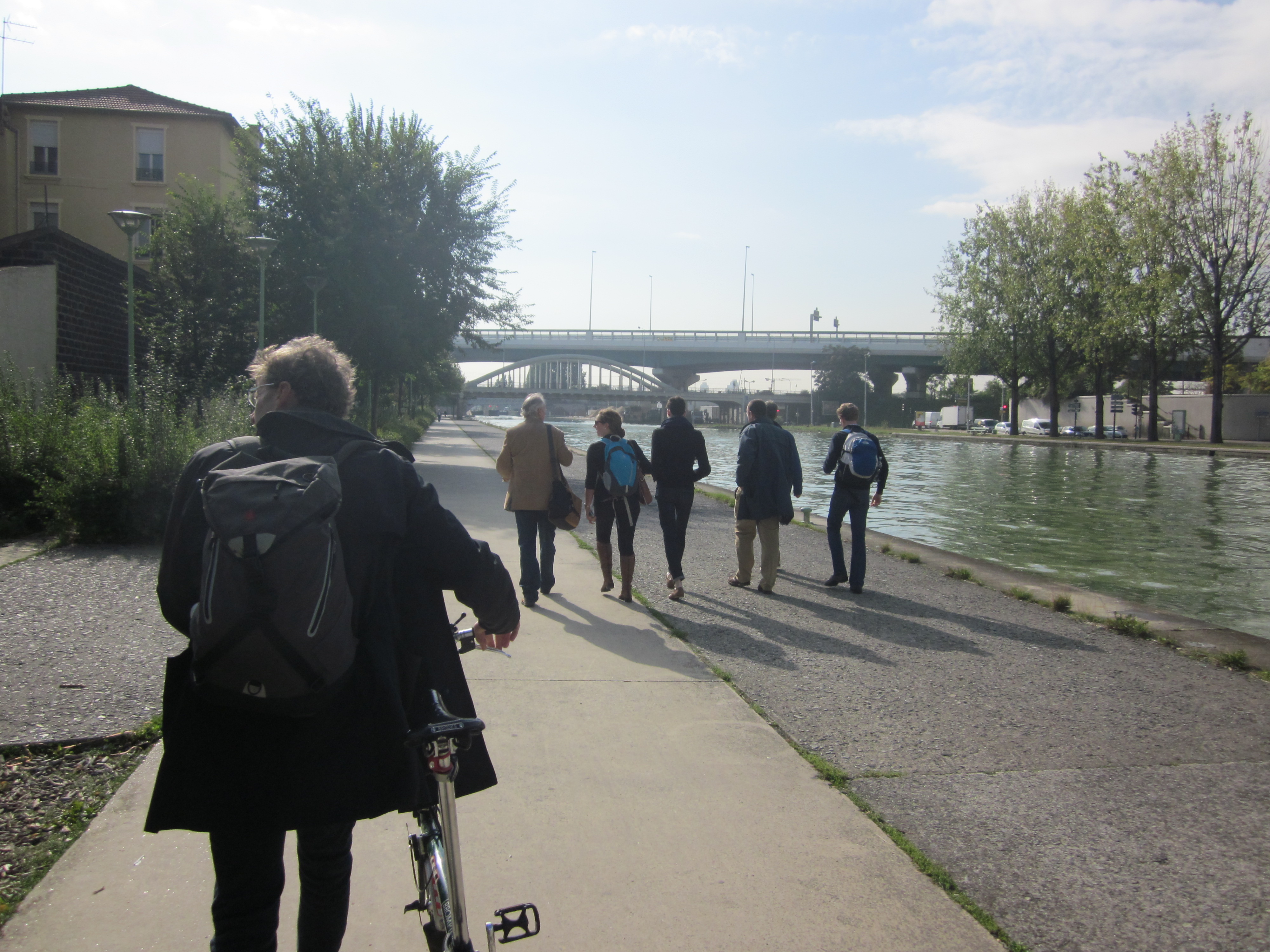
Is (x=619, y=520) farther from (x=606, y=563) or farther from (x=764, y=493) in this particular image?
(x=764, y=493)

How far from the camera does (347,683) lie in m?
2.14

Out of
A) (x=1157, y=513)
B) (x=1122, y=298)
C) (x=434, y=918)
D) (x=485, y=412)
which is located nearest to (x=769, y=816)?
(x=434, y=918)

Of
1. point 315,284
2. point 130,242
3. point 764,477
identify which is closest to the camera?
point 764,477

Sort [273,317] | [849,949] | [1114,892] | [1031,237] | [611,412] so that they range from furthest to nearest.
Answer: [1031,237] < [273,317] < [611,412] < [1114,892] < [849,949]

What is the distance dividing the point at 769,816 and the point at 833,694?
1816mm

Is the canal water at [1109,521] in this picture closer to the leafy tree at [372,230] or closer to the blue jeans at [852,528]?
the blue jeans at [852,528]

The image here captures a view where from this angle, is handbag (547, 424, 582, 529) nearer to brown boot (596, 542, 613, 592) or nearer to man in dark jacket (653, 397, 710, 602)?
brown boot (596, 542, 613, 592)

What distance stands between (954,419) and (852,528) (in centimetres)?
8762

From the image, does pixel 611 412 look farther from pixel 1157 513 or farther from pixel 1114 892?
pixel 1157 513

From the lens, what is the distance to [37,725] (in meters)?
4.50

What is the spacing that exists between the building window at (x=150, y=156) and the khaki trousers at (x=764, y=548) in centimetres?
4075

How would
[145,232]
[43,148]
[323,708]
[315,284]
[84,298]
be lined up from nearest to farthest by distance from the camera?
1. [323,708]
2. [84,298]
3. [315,284]
4. [145,232]
5. [43,148]

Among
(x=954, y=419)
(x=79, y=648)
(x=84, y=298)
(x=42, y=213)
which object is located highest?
(x=42, y=213)

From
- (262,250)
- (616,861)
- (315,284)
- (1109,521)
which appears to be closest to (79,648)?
(616,861)
